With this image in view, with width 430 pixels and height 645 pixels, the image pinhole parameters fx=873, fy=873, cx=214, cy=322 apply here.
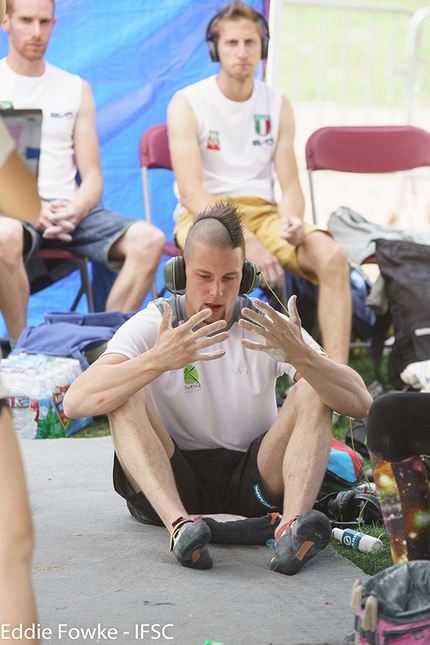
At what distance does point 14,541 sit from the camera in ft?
4.76

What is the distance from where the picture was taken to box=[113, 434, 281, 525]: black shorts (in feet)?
9.14

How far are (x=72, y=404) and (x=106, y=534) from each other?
46 cm

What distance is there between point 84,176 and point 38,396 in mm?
1601

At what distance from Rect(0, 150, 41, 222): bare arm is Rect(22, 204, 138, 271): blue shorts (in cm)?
341

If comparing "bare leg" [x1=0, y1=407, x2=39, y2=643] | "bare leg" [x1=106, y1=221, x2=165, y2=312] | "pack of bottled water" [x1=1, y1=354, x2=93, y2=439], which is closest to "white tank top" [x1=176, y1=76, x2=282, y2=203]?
"bare leg" [x1=106, y1=221, x2=165, y2=312]

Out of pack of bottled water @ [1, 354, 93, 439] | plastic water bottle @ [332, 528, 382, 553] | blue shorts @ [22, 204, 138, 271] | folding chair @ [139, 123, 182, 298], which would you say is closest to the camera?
plastic water bottle @ [332, 528, 382, 553]

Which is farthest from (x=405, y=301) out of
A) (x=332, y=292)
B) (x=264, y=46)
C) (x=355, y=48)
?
(x=355, y=48)

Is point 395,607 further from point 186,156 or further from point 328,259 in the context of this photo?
point 186,156

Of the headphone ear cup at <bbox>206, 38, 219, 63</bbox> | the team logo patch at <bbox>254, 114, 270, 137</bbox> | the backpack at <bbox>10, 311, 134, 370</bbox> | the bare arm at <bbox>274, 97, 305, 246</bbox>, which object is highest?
the headphone ear cup at <bbox>206, 38, 219, 63</bbox>

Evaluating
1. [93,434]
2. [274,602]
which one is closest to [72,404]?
[274,602]

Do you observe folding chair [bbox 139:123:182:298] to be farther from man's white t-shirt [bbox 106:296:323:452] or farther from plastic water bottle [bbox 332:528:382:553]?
plastic water bottle [bbox 332:528:382:553]

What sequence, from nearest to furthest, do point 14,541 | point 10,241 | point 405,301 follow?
point 14,541 < point 10,241 < point 405,301

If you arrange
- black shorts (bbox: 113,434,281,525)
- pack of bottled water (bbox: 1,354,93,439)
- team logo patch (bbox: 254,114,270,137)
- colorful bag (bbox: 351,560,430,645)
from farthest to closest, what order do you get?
team logo patch (bbox: 254,114,270,137)
pack of bottled water (bbox: 1,354,93,439)
black shorts (bbox: 113,434,281,525)
colorful bag (bbox: 351,560,430,645)

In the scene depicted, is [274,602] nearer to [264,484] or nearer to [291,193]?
[264,484]
